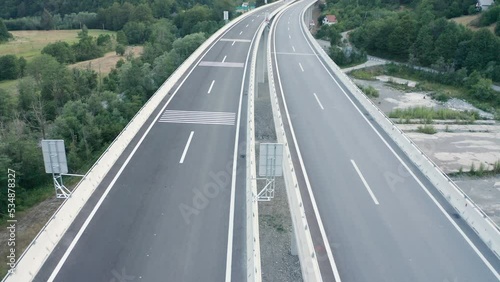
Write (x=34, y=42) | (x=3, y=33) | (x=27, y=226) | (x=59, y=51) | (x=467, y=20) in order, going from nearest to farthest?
(x=27, y=226) → (x=467, y=20) → (x=59, y=51) → (x=3, y=33) → (x=34, y=42)

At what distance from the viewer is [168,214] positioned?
1356cm

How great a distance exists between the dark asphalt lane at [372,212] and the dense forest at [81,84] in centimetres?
1415

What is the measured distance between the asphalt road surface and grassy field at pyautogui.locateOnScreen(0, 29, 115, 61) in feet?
206

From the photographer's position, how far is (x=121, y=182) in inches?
597

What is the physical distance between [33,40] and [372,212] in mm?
89852

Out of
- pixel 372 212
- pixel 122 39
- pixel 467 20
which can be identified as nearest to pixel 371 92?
pixel 372 212

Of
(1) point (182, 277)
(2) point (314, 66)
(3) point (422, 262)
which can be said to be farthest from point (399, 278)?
(2) point (314, 66)

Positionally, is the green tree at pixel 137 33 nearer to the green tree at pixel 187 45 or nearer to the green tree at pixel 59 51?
the green tree at pixel 59 51

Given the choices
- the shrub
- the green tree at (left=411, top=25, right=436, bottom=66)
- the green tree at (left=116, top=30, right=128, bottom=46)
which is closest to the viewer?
the shrub

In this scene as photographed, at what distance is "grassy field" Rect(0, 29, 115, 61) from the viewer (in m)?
76.3

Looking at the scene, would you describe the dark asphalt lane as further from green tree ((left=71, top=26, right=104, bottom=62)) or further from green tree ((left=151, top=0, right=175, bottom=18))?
green tree ((left=151, top=0, right=175, bottom=18))

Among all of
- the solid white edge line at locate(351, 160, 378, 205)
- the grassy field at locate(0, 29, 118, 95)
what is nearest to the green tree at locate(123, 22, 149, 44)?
the grassy field at locate(0, 29, 118, 95)

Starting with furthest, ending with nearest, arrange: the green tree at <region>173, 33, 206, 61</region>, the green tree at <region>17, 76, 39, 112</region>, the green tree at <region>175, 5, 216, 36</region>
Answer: the green tree at <region>175, 5, 216, 36</region> < the green tree at <region>173, 33, 206, 61</region> < the green tree at <region>17, 76, 39, 112</region>

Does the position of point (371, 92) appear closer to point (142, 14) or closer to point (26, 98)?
point (26, 98)
